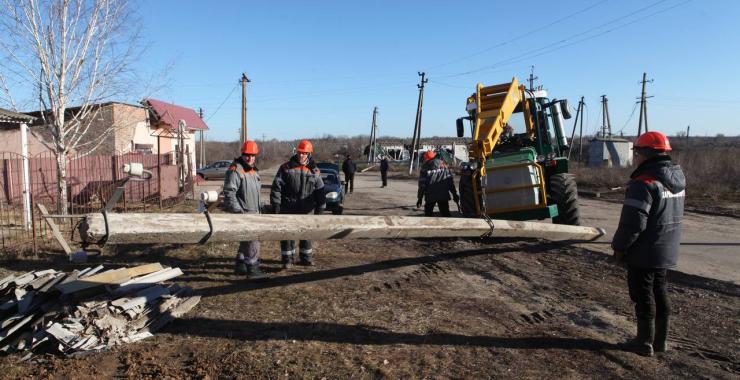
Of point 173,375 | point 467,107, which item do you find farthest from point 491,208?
point 173,375

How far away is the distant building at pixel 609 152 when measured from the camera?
35250 mm

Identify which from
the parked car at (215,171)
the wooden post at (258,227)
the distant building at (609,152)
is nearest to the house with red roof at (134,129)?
the parked car at (215,171)

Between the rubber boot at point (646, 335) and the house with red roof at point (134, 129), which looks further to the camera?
the house with red roof at point (134, 129)

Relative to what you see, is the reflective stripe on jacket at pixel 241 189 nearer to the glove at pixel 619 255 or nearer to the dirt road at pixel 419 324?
the dirt road at pixel 419 324

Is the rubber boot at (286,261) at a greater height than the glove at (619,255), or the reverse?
the glove at (619,255)

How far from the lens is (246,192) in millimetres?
6078

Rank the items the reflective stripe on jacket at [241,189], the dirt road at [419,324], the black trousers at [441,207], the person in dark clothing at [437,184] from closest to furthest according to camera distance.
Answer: the dirt road at [419,324]
the reflective stripe on jacket at [241,189]
the person in dark clothing at [437,184]
the black trousers at [441,207]

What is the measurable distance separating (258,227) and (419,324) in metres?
1.78

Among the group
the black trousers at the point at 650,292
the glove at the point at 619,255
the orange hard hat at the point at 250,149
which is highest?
the orange hard hat at the point at 250,149

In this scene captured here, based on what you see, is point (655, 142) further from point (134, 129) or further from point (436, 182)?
point (134, 129)

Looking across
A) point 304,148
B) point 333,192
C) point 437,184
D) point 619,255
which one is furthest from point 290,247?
point 333,192

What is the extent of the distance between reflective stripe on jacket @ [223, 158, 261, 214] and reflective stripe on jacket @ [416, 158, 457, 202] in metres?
3.90

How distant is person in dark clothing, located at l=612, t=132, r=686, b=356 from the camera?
3.80m

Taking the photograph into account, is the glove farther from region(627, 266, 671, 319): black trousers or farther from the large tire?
the large tire
